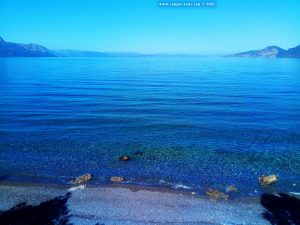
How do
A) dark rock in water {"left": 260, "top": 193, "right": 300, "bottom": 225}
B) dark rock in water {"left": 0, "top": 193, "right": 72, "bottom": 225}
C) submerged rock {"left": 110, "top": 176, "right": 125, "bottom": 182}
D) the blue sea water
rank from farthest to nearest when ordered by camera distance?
1. the blue sea water
2. submerged rock {"left": 110, "top": 176, "right": 125, "bottom": 182}
3. dark rock in water {"left": 260, "top": 193, "right": 300, "bottom": 225}
4. dark rock in water {"left": 0, "top": 193, "right": 72, "bottom": 225}

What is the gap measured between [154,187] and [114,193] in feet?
9.07

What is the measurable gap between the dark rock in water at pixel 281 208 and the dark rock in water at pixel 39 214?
34.6ft

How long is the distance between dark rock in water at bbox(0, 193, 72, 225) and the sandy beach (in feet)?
1.30

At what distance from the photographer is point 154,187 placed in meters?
→ 17.8

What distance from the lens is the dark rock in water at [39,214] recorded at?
13328 mm

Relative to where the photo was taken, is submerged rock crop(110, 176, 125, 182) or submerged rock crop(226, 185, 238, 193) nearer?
submerged rock crop(226, 185, 238, 193)

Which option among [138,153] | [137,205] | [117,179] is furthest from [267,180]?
[138,153]

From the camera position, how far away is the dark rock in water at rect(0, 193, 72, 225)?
13328mm

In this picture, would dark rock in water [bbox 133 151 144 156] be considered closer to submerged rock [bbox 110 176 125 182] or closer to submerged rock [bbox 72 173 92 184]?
submerged rock [bbox 110 176 125 182]

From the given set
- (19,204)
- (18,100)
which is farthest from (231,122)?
(18,100)

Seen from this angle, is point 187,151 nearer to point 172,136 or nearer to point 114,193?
point 172,136

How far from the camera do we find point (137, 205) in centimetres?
1515

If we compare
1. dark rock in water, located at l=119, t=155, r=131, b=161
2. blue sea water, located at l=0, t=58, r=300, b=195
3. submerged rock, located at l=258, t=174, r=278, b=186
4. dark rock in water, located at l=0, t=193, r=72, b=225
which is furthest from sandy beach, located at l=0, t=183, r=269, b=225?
dark rock in water, located at l=119, t=155, r=131, b=161

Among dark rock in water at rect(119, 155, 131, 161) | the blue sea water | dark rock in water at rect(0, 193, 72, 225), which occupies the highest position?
dark rock in water at rect(0, 193, 72, 225)
